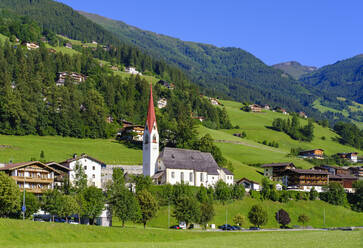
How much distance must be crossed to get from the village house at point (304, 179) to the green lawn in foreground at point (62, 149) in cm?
4263

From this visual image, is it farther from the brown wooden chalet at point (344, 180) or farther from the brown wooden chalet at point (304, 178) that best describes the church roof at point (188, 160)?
the brown wooden chalet at point (344, 180)

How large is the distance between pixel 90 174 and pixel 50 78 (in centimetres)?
7211

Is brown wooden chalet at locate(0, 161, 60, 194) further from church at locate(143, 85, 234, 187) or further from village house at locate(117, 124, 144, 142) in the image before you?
village house at locate(117, 124, 144, 142)

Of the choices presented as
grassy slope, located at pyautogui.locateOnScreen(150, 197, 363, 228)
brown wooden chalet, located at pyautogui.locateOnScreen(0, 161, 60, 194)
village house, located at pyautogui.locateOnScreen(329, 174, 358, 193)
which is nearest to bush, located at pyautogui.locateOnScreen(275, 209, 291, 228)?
grassy slope, located at pyautogui.locateOnScreen(150, 197, 363, 228)

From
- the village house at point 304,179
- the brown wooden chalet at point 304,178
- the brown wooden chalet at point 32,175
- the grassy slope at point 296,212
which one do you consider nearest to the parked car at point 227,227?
the grassy slope at point 296,212

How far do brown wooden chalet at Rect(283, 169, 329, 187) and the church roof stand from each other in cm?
3011

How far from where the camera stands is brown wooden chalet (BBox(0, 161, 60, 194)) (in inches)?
3524

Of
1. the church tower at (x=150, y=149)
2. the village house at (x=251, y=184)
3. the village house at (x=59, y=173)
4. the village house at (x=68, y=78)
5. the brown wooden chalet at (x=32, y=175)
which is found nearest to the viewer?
the brown wooden chalet at (x=32, y=175)

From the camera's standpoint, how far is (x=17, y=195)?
74812mm

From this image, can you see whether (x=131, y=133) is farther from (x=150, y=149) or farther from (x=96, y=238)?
(x=96, y=238)

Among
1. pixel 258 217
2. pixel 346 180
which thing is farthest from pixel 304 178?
pixel 258 217

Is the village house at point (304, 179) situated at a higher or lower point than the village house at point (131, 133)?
lower

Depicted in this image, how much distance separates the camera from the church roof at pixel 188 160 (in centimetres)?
11795

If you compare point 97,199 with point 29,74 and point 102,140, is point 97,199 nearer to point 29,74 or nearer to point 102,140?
point 102,140
